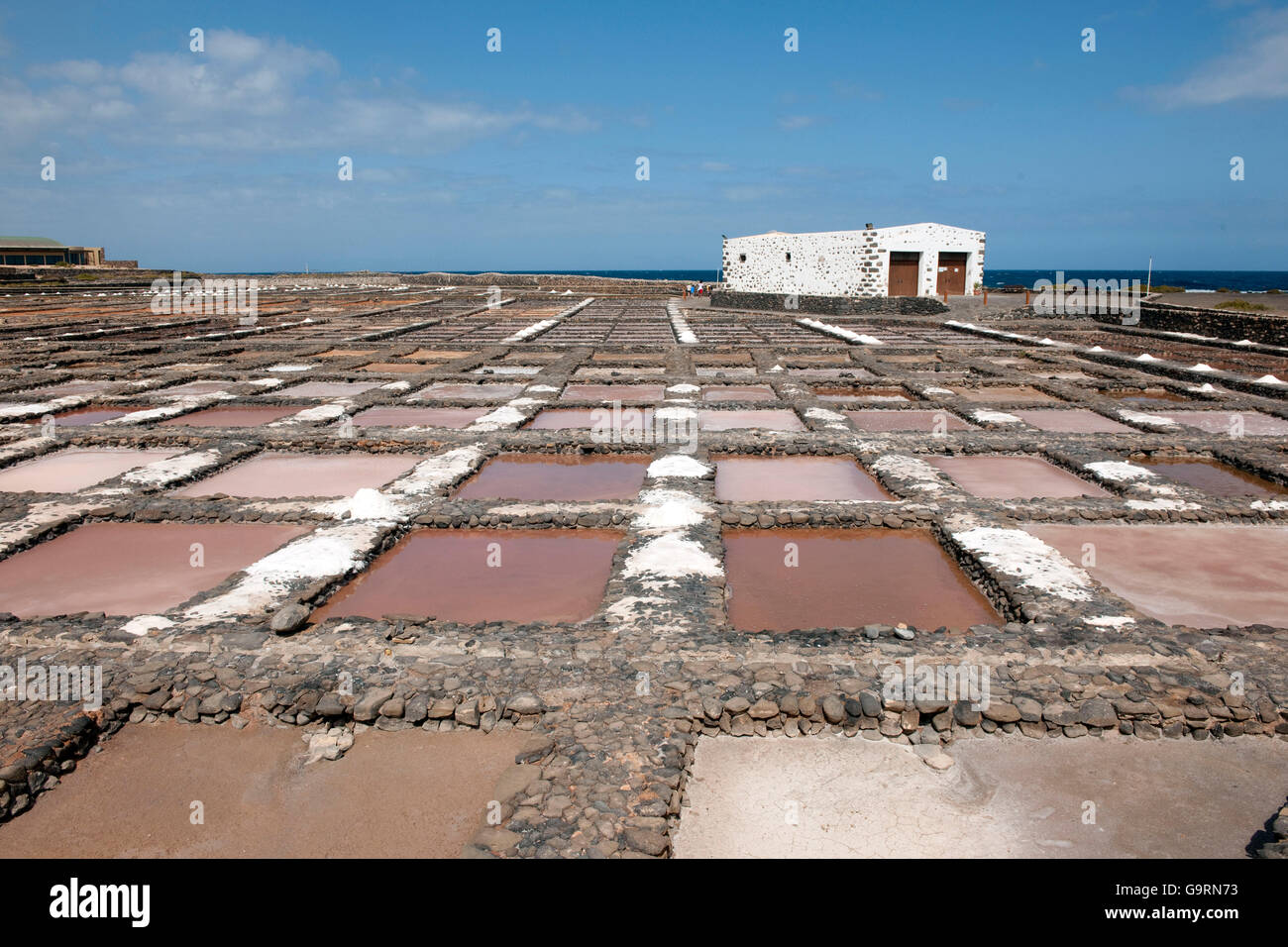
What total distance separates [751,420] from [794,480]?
333 centimetres

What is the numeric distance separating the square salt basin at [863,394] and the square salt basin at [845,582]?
6.61 metres

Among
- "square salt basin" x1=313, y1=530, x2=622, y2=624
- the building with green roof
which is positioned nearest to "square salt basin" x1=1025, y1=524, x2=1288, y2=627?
"square salt basin" x1=313, y1=530, x2=622, y2=624

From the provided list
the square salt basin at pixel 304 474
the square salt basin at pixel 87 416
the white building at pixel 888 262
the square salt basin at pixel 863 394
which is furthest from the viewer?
the white building at pixel 888 262

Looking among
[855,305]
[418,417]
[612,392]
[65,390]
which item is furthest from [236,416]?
[855,305]

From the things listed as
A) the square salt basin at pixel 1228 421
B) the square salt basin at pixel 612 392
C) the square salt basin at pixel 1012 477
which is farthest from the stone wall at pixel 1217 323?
the square salt basin at pixel 612 392

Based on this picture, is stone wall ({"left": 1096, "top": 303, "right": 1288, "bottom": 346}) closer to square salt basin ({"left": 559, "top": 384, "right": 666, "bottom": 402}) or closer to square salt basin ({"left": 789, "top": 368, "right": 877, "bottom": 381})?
square salt basin ({"left": 789, "top": 368, "right": 877, "bottom": 381})

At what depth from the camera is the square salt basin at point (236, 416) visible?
11.8m

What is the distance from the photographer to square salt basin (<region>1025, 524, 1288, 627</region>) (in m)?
5.48

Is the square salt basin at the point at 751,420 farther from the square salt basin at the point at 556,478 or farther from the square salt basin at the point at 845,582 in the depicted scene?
the square salt basin at the point at 845,582

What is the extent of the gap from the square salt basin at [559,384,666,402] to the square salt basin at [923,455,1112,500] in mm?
5480

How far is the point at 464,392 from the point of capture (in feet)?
48.0
